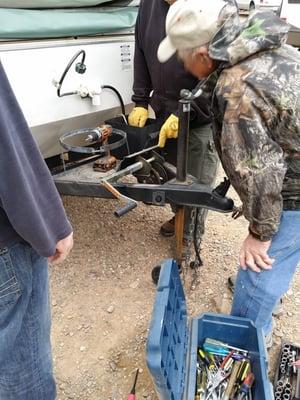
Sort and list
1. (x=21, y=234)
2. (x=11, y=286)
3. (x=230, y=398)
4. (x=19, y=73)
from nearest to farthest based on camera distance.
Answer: (x=21, y=234), (x=11, y=286), (x=230, y=398), (x=19, y=73)

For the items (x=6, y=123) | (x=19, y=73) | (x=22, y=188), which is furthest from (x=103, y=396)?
(x=19, y=73)

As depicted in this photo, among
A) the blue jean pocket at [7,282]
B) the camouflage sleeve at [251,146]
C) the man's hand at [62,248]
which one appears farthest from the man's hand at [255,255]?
the blue jean pocket at [7,282]

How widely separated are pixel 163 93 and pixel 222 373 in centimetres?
155

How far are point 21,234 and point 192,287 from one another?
63.9 inches

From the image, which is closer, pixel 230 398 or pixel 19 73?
pixel 230 398

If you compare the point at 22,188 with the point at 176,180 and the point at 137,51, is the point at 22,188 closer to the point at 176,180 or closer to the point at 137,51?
the point at 176,180

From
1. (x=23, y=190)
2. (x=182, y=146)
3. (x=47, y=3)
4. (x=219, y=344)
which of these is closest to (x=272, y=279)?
(x=219, y=344)

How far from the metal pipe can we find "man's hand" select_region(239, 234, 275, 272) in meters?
0.53

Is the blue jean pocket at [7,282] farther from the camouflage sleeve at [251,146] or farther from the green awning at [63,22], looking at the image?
the green awning at [63,22]

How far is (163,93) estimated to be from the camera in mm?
Answer: 2332

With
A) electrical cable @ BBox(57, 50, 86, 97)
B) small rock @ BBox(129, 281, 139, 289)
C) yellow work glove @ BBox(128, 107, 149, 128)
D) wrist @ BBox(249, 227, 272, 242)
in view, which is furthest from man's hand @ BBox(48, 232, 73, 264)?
yellow work glove @ BBox(128, 107, 149, 128)

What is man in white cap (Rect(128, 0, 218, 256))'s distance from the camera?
2180 mm

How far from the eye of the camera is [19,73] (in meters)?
1.91

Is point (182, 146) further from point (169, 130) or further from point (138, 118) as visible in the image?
point (138, 118)
